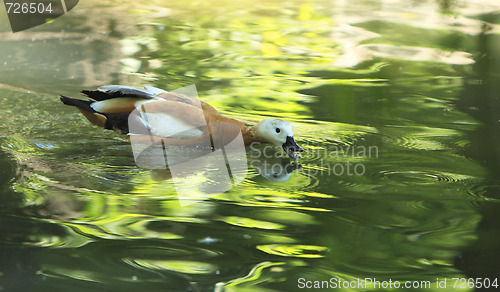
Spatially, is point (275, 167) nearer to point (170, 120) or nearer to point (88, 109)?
point (170, 120)

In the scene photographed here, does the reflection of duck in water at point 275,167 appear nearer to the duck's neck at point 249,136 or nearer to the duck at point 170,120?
the duck at point 170,120

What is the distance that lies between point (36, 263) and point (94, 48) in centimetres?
511

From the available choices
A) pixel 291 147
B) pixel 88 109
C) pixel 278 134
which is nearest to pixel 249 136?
pixel 278 134

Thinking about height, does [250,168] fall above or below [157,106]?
below

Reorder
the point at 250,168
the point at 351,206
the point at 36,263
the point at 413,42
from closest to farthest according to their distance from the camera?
the point at 36,263, the point at 351,206, the point at 250,168, the point at 413,42

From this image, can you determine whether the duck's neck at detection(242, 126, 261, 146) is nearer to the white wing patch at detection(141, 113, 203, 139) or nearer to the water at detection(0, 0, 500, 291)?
the water at detection(0, 0, 500, 291)

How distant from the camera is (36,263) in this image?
10.4 feet

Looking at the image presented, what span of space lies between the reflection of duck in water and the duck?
0.09 m

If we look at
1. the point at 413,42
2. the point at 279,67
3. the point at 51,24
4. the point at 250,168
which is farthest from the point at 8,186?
the point at 413,42

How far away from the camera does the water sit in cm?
324

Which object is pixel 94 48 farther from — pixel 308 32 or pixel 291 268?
pixel 291 268

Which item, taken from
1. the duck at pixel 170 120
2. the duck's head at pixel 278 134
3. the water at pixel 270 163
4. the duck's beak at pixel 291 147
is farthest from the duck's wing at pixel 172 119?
the duck's beak at pixel 291 147

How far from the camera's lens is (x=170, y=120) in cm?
485

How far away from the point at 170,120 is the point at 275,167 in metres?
0.89
